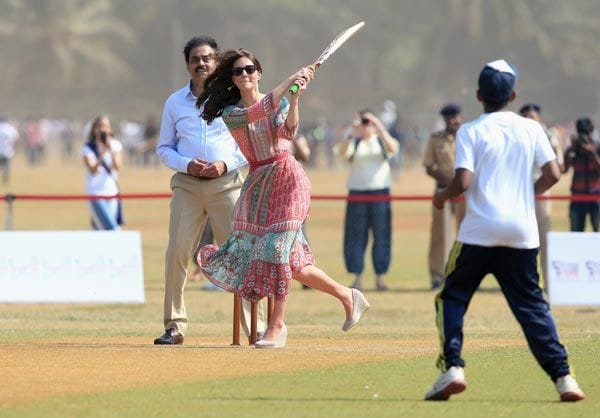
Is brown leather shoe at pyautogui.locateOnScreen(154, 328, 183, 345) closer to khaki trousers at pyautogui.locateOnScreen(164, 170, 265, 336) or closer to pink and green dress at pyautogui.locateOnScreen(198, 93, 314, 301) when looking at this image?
khaki trousers at pyautogui.locateOnScreen(164, 170, 265, 336)

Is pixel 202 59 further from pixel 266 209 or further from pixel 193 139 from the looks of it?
pixel 266 209

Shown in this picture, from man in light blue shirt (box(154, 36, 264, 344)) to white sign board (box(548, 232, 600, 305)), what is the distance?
18.8 feet

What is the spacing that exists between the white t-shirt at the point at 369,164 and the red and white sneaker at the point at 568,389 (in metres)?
10.8

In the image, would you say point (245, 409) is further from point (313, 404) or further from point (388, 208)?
point (388, 208)

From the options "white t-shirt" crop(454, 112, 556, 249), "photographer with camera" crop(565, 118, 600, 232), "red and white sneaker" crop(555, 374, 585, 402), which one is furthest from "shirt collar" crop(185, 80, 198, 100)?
"photographer with camera" crop(565, 118, 600, 232)

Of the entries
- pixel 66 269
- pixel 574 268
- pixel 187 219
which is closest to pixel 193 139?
pixel 187 219

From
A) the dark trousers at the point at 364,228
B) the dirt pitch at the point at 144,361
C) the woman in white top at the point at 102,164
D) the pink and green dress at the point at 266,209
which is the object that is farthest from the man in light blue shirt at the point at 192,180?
the dark trousers at the point at 364,228

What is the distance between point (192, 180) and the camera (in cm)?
1120

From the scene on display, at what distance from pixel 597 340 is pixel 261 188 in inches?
123

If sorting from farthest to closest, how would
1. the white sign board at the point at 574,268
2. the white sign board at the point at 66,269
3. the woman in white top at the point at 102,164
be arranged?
the woman in white top at the point at 102,164 → the white sign board at the point at 66,269 → the white sign board at the point at 574,268

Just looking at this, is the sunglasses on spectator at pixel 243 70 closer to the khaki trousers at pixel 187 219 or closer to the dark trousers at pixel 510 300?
the khaki trousers at pixel 187 219

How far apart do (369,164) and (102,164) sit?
3182 mm

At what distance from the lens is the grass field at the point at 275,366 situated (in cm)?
817

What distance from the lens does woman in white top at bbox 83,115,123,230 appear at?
61.4ft
